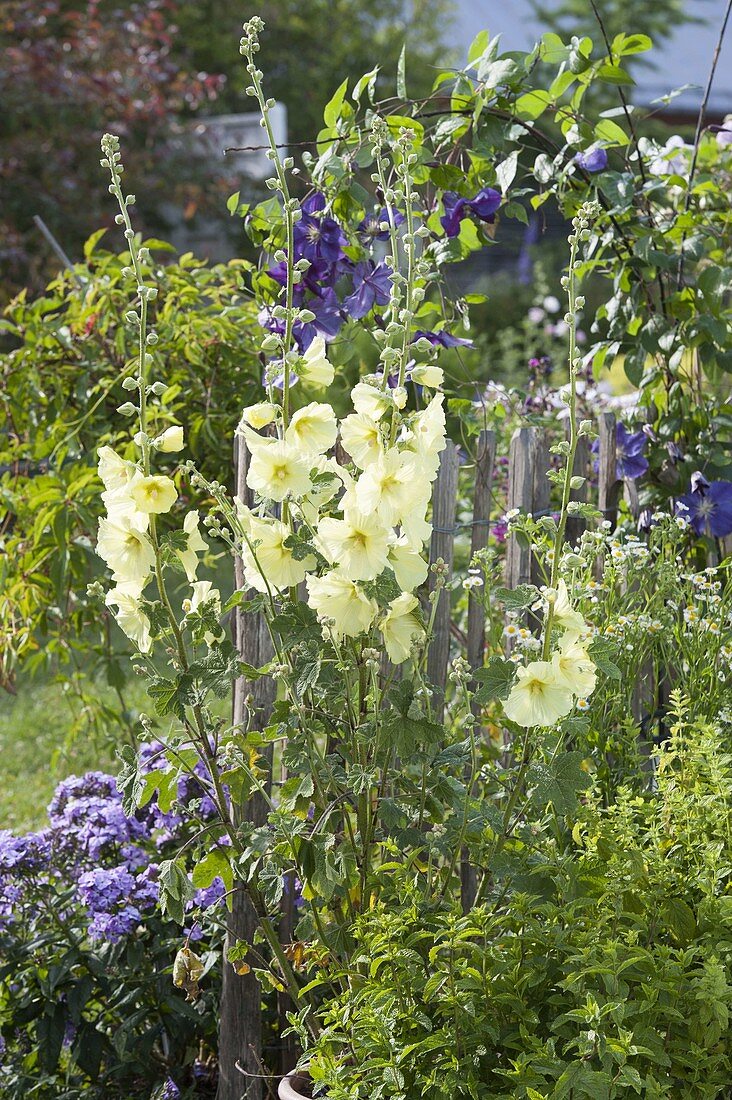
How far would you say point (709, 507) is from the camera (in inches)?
100

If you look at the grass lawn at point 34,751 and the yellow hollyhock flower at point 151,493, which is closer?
the yellow hollyhock flower at point 151,493

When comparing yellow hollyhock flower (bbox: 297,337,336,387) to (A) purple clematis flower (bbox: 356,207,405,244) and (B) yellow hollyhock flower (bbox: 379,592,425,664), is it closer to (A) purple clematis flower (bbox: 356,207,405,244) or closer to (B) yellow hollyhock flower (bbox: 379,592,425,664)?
(B) yellow hollyhock flower (bbox: 379,592,425,664)

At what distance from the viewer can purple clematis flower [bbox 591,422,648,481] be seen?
2570mm

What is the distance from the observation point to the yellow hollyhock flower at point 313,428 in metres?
1.54

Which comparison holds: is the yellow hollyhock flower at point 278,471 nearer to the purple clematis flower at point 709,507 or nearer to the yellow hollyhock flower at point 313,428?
the yellow hollyhock flower at point 313,428


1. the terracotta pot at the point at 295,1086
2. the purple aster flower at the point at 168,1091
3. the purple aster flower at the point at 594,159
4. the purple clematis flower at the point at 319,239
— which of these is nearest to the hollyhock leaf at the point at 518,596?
the terracotta pot at the point at 295,1086

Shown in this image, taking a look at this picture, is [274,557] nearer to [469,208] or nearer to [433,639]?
[433,639]

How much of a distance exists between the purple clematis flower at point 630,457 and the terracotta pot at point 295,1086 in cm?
138

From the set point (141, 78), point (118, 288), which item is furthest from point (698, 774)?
point (141, 78)

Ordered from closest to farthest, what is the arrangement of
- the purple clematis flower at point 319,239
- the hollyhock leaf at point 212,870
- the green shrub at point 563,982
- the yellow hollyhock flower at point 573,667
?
the green shrub at point 563,982 < the yellow hollyhock flower at point 573,667 < the hollyhock leaf at point 212,870 < the purple clematis flower at point 319,239

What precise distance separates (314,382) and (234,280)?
4.80 feet

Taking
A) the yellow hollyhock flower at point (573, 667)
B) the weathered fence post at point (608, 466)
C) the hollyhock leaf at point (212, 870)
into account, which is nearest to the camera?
the yellow hollyhock flower at point (573, 667)

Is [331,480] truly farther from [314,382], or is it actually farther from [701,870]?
[701,870]

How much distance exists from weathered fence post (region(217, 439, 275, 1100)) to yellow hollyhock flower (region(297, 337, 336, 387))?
1.30 ft
